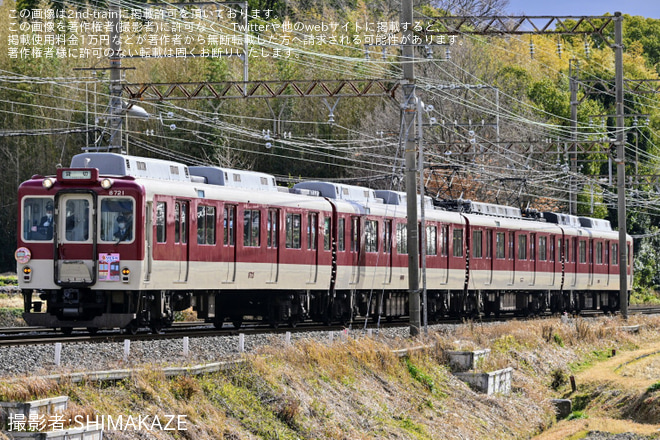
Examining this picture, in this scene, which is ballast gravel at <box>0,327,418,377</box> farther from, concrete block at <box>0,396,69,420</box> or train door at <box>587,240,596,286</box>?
train door at <box>587,240,596,286</box>

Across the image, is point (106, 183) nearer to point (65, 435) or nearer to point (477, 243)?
point (65, 435)

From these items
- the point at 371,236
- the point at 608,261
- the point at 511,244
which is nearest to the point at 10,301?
the point at 371,236

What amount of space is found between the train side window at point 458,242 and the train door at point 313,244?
7.57 meters

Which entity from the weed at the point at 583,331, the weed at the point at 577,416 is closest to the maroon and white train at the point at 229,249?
the weed at the point at 583,331

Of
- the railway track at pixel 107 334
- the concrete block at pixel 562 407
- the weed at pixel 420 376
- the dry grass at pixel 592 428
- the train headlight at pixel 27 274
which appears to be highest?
the train headlight at pixel 27 274

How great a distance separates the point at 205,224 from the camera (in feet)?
74.1

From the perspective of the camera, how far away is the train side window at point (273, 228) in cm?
2486

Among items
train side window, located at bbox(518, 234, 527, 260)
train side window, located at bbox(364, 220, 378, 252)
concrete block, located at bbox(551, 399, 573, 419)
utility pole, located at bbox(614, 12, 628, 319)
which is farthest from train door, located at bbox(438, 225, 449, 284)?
concrete block, located at bbox(551, 399, 573, 419)

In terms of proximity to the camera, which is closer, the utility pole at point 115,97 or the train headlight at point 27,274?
the train headlight at point 27,274

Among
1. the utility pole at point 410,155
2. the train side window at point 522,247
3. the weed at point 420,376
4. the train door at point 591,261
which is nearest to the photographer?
the weed at point 420,376

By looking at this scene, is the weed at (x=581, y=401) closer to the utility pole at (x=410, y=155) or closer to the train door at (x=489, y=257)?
the utility pole at (x=410, y=155)

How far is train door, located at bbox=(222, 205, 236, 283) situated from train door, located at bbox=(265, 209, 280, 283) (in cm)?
131

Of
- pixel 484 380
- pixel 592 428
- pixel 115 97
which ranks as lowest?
pixel 592 428

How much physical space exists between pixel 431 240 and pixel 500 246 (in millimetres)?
5291
